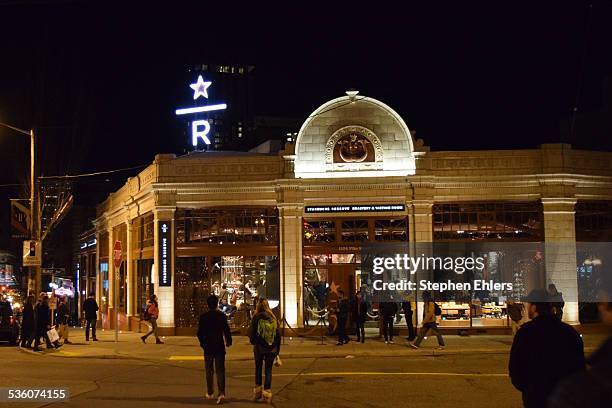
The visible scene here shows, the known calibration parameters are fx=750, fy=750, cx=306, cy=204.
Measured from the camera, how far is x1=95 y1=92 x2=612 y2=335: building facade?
2542cm

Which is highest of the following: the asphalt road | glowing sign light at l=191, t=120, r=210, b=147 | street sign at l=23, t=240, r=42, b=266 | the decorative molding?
glowing sign light at l=191, t=120, r=210, b=147

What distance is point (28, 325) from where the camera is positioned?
77.0ft

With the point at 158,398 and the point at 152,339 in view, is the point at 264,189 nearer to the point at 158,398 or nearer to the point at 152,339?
the point at 152,339

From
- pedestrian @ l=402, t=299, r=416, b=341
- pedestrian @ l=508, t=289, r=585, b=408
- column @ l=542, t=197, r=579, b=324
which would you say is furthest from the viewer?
column @ l=542, t=197, r=579, b=324

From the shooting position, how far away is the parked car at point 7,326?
82.9 feet

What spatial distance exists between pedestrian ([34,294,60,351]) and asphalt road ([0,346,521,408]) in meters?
2.68

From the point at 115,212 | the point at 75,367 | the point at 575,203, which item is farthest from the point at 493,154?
the point at 115,212

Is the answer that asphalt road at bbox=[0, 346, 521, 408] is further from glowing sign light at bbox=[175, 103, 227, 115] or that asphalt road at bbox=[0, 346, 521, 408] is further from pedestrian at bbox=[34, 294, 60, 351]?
glowing sign light at bbox=[175, 103, 227, 115]

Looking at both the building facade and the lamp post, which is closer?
the building facade

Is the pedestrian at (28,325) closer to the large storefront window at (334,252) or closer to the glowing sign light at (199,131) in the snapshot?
the large storefront window at (334,252)

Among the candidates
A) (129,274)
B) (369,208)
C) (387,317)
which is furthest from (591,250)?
(129,274)

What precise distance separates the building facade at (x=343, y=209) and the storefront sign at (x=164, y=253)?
A: 38mm

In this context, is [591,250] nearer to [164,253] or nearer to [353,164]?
[353,164]

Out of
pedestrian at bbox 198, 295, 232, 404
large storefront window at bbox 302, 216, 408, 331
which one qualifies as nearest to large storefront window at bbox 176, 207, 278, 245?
large storefront window at bbox 302, 216, 408, 331
